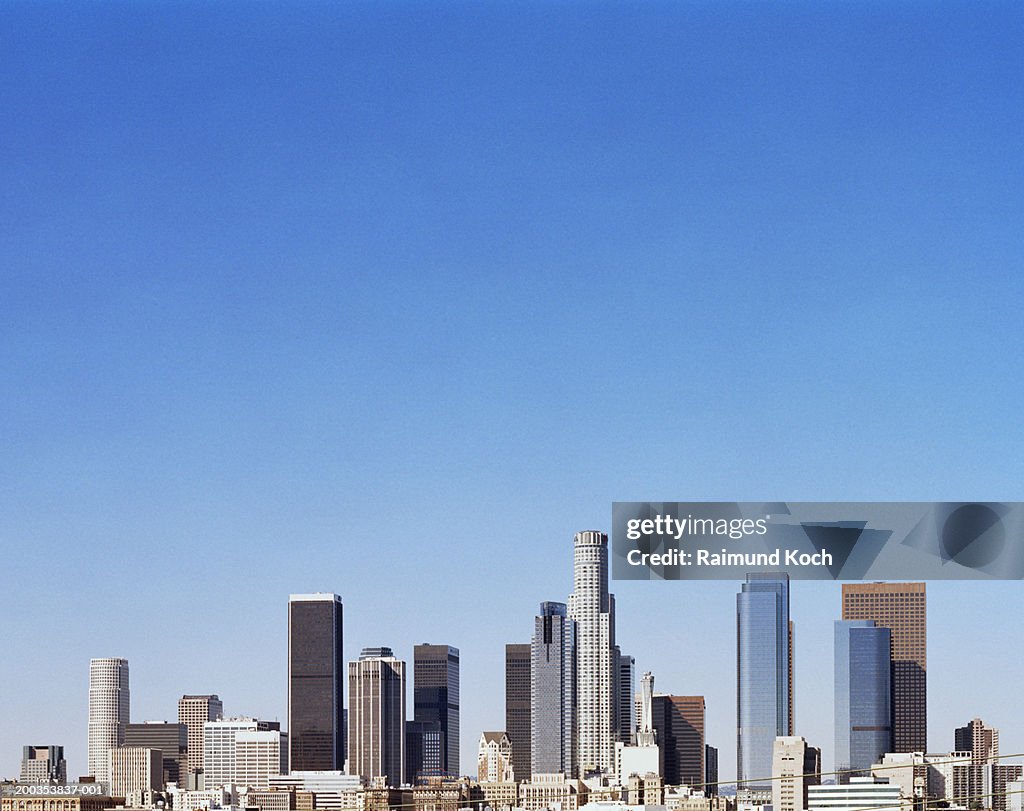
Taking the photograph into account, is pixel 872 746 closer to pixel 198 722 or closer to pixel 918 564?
pixel 198 722

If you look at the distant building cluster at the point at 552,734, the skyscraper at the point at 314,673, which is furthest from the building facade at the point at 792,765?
the skyscraper at the point at 314,673

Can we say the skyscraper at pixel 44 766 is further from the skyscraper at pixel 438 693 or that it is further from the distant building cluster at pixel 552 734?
the skyscraper at pixel 438 693

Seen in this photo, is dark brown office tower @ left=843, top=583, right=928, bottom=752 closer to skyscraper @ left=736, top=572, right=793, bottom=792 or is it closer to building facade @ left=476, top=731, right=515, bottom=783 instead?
skyscraper @ left=736, top=572, right=793, bottom=792

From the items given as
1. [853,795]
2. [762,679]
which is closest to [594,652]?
[762,679]

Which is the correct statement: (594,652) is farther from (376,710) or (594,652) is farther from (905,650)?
(905,650)

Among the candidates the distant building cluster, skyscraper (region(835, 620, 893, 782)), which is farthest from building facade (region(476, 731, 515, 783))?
skyscraper (region(835, 620, 893, 782))

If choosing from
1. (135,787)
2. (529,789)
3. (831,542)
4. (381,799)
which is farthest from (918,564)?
(135,787)
